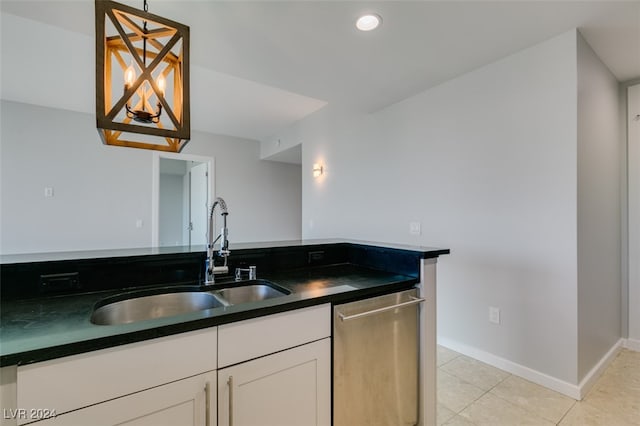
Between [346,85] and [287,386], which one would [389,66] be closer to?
[346,85]

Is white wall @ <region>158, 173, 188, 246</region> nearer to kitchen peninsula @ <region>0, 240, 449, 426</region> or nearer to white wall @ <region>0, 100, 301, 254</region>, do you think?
white wall @ <region>0, 100, 301, 254</region>

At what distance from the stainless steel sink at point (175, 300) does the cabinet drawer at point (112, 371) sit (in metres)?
0.35

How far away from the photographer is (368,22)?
6.26 feet

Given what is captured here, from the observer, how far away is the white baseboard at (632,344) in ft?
8.56

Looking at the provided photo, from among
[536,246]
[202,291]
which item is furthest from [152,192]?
[536,246]

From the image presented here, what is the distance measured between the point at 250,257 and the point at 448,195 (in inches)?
74.1

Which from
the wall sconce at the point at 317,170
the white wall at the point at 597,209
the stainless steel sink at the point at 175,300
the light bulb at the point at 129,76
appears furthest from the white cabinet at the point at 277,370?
the wall sconce at the point at 317,170

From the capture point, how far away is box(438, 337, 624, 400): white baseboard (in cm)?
196

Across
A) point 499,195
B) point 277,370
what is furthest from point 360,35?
point 277,370

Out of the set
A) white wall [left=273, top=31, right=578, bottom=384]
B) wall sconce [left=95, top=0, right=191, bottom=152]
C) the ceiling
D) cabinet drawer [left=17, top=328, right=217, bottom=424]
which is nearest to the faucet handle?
cabinet drawer [left=17, top=328, right=217, bottom=424]

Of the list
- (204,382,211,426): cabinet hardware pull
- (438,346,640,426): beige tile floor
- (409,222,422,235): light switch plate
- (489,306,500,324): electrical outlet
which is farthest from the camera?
(409,222,422,235): light switch plate

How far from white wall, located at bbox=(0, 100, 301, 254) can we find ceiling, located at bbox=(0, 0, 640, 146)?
3.68 feet

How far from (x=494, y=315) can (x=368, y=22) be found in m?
2.35

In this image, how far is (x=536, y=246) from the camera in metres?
2.12
